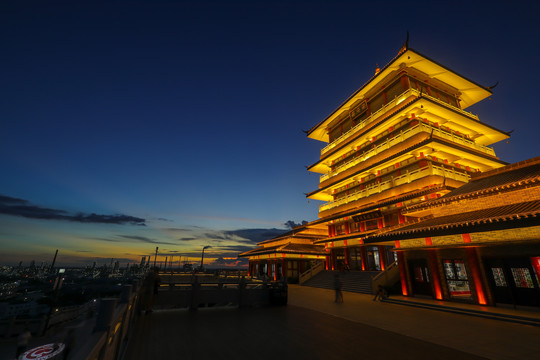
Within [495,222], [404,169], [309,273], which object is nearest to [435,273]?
[495,222]

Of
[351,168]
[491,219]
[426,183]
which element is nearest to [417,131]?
[426,183]

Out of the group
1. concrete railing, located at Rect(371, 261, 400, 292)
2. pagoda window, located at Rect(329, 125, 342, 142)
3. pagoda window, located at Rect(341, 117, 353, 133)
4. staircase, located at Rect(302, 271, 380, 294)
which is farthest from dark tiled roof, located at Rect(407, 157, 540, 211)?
pagoda window, located at Rect(329, 125, 342, 142)

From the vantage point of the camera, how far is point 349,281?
21797mm

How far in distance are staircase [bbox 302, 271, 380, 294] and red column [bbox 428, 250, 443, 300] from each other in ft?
17.0

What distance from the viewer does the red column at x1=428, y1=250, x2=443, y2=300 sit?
14.0 meters

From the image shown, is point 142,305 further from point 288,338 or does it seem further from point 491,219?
point 491,219

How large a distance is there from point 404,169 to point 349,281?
1295 centimetres

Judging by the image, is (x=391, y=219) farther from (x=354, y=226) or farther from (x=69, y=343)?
(x=69, y=343)

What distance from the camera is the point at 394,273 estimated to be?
712 inches

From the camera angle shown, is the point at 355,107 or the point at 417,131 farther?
the point at 355,107

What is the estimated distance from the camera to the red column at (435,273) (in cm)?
1401

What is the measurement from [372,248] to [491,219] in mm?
15757

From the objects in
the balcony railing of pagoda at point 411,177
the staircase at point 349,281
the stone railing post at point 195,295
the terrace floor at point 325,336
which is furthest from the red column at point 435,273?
the stone railing post at point 195,295

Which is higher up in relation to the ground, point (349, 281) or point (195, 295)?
point (195, 295)
